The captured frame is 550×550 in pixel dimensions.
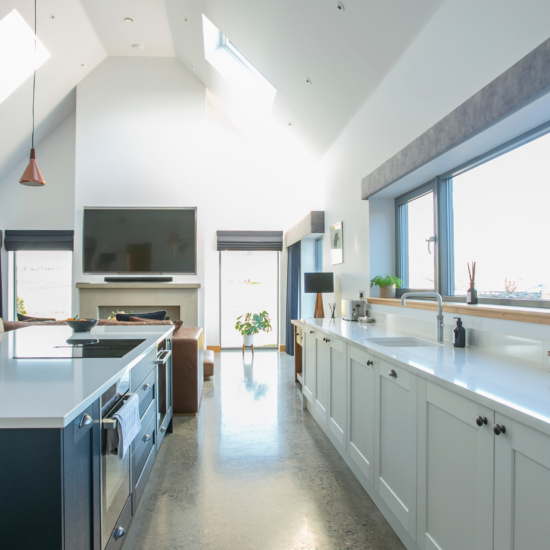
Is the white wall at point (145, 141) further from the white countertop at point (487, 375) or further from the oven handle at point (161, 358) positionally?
the white countertop at point (487, 375)

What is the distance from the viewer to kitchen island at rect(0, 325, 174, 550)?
100 centimetres

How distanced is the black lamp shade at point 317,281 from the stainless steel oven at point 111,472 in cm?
283

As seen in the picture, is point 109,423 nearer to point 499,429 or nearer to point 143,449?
point 143,449

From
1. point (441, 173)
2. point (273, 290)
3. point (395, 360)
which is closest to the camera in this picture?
point (395, 360)

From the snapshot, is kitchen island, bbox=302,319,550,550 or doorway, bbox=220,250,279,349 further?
doorway, bbox=220,250,279,349

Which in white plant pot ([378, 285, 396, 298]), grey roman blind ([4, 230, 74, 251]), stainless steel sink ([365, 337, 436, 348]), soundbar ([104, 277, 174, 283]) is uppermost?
grey roman blind ([4, 230, 74, 251])

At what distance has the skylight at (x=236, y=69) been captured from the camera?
4816 millimetres

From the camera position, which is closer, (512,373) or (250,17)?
(512,373)

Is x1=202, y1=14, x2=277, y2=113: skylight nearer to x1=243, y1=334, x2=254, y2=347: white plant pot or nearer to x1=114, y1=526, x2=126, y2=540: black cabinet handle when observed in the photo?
x1=243, y1=334, x2=254, y2=347: white plant pot

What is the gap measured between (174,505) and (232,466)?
0.53m

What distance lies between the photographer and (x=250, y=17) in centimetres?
342

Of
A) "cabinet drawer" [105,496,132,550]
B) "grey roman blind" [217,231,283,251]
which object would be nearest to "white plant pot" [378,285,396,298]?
"cabinet drawer" [105,496,132,550]

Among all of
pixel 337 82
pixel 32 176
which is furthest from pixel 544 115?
pixel 32 176

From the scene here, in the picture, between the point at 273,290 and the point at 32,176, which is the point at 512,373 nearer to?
the point at 32,176
